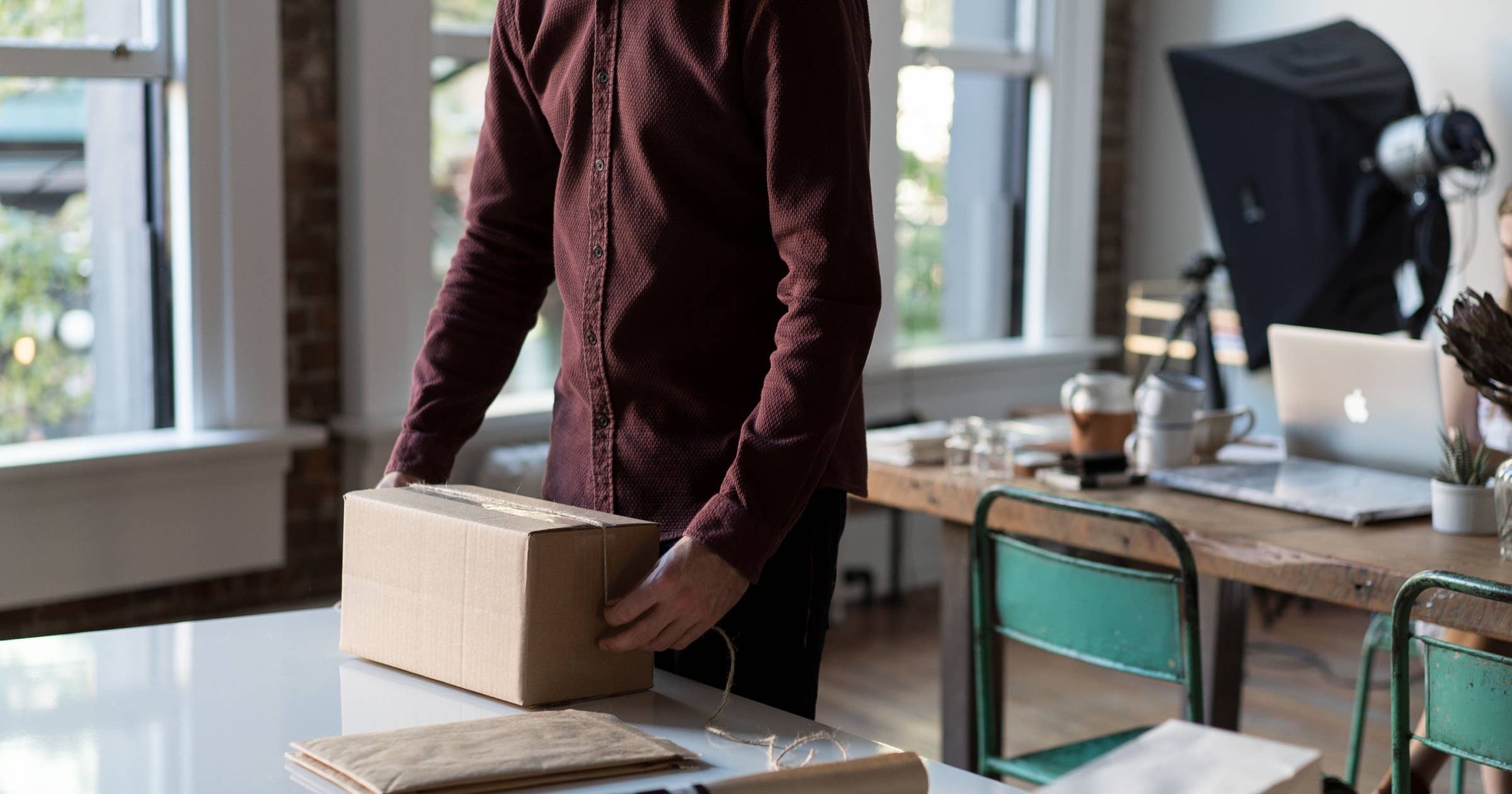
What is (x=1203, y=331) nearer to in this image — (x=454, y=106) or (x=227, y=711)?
(x=454, y=106)

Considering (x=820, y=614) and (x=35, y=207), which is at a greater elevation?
(x=35, y=207)

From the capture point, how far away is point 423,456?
1.66 metres

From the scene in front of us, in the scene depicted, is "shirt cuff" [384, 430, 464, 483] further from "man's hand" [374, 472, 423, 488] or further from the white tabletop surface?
the white tabletop surface

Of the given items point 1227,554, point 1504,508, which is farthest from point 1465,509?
point 1227,554

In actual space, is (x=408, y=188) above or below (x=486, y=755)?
above

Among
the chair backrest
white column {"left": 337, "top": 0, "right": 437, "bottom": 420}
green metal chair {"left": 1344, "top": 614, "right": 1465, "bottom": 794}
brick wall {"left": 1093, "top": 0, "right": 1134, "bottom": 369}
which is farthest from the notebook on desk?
brick wall {"left": 1093, "top": 0, "right": 1134, "bottom": 369}

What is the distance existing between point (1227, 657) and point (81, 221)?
2463 millimetres

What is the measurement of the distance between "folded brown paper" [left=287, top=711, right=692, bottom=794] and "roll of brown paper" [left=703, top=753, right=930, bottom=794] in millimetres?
86

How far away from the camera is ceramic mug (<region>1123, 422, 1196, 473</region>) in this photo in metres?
2.63

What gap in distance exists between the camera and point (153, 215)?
3.42 m

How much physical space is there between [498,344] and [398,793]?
0.76 m

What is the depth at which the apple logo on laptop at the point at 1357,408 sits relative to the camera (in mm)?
2621

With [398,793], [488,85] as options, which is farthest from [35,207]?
[398,793]

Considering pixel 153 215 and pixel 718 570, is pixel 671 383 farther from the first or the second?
Result: pixel 153 215
